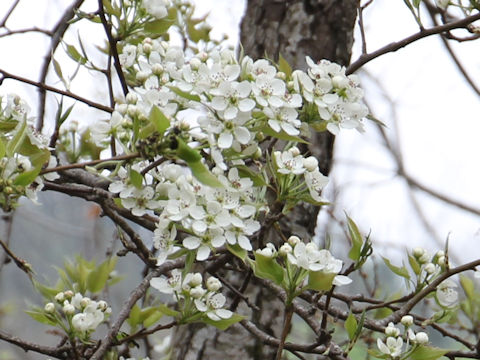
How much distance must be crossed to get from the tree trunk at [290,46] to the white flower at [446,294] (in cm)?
51

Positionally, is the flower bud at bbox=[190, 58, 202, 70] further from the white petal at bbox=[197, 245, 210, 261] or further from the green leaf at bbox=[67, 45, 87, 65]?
the green leaf at bbox=[67, 45, 87, 65]

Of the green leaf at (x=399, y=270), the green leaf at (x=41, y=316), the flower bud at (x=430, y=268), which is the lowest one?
the green leaf at (x=41, y=316)

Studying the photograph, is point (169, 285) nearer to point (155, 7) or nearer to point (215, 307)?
point (215, 307)

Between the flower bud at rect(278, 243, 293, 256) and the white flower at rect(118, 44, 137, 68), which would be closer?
the flower bud at rect(278, 243, 293, 256)

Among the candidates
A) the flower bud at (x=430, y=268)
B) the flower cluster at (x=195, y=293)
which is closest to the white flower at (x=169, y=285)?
the flower cluster at (x=195, y=293)

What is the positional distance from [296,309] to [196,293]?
187 millimetres

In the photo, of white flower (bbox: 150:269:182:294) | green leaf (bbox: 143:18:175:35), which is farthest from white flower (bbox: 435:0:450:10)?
white flower (bbox: 150:269:182:294)

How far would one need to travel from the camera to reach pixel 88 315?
90cm

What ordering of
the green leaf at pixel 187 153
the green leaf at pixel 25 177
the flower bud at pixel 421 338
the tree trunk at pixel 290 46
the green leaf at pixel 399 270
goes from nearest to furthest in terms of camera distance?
the green leaf at pixel 187 153, the green leaf at pixel 25 177, the flower bud at pixel 421 338, the green leaf at pixel 399 270, the tree trunk at pixel 290 46

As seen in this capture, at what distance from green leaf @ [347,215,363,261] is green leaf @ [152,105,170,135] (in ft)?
1.09

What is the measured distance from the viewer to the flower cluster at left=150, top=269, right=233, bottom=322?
2.81 ft

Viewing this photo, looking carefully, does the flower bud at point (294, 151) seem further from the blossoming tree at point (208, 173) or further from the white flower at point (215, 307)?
the white flower at point (215, 307)

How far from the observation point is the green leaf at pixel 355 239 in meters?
0.92

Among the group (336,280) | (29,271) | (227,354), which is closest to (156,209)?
(336,280)
